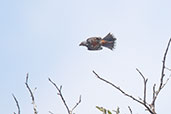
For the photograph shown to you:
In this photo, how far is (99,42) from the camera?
800cm

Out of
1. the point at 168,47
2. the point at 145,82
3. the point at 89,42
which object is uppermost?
the point at 89,42

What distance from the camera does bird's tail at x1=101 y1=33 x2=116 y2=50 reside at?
7905mm

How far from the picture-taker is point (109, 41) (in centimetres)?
802

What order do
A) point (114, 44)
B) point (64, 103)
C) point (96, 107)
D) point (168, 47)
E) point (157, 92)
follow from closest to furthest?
point (168, 47) < point (157, 92) < point (64, 103) < point (96, 107) < point (114, 44)

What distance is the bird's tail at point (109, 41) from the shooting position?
25.9 feet

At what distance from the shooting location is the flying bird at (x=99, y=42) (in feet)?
25.9

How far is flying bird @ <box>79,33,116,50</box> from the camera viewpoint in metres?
7.89

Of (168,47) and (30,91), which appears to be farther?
(30,91)

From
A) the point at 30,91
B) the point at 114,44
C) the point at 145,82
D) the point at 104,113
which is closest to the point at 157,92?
the point at 145,82

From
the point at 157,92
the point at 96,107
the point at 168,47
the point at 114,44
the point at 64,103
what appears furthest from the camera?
the point at 114,44

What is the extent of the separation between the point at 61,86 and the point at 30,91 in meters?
0.57

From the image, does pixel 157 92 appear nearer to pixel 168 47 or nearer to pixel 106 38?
pixel 168 47

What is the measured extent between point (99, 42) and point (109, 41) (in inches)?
9.6

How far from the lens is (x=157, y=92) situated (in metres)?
4.84
